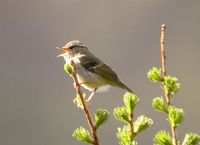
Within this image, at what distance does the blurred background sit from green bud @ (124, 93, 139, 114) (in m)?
53.6

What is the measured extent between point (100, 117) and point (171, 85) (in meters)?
0.32

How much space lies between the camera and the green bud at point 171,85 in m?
3.75

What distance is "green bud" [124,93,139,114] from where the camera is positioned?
150 inches

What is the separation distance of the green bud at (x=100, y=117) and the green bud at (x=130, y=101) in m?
0.09

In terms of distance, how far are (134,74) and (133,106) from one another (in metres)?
72.9

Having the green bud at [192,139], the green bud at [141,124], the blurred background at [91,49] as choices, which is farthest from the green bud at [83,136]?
the blurred background at [91,49]

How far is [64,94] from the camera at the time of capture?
78.7m

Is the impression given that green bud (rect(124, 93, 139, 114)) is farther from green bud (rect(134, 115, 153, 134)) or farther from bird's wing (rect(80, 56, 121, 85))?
bird's wing (rect(80, 56, 121, 85))

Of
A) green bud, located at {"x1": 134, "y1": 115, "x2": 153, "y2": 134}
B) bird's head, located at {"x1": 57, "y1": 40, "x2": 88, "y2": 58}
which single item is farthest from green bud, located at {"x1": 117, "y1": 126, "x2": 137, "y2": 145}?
bird's head, located at {"x1": 57, "y1": 40, "x2": 88, "y2": 58}

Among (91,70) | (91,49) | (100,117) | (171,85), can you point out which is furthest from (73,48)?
(91,49)

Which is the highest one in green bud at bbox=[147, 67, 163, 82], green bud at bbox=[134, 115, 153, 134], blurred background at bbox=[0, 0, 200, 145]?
green bud at bbox=[147, 67, 163, 82]

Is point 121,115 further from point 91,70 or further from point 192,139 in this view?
point 91,70

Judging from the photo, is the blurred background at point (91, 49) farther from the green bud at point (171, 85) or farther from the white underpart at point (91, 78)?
the green bud at point (171, 85)

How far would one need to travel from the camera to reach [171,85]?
3.76 metres
